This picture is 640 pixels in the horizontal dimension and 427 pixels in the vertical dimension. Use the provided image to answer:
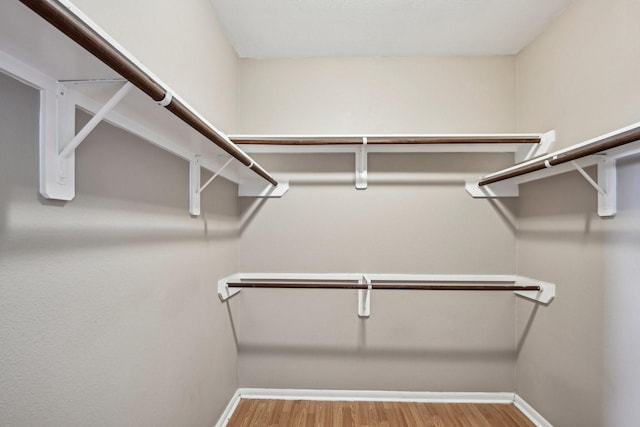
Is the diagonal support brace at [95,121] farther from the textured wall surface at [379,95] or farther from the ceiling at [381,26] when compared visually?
the textured wall surface at [379,95]

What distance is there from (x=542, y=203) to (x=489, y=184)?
12.0 inches

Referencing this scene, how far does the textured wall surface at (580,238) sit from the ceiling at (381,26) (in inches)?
8.5

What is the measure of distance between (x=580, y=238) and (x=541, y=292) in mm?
414

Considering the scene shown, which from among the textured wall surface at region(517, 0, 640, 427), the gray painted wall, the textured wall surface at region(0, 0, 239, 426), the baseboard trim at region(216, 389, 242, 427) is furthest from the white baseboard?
the gray painted wall

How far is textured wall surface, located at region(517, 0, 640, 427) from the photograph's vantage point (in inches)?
50.8

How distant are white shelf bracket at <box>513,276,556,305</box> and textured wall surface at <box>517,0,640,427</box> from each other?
0.13 ft

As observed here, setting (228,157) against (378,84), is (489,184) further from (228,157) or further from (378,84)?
(228,157)

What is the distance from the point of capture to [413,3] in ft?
5.17

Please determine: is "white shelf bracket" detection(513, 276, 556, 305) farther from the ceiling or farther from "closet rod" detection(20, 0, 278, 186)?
"closet rod" detection(20, 0, 278, 186)

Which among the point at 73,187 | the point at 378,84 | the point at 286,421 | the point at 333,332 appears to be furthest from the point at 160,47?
the point at 286,421

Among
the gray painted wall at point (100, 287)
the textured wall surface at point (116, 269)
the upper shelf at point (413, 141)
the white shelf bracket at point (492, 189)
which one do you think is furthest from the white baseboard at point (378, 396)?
the upper shelf at point (413, 141)

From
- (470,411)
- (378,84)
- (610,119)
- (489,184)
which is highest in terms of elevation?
(378,84)

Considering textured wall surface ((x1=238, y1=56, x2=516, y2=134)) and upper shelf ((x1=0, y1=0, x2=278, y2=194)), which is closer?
upper shelf ((x1=0, y1=0, x2=278, y2=194))

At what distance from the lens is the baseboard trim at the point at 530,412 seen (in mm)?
1744
